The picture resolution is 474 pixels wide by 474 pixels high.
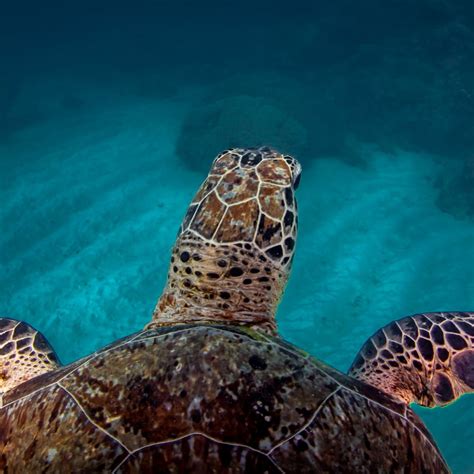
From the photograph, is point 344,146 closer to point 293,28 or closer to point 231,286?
point 231,286

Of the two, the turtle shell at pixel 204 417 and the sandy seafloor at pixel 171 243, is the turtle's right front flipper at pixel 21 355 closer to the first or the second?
the turtle shell at pixel 204 417

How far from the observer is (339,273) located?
8531 millimetres

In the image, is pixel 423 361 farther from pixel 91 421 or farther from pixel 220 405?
pixel 91 421

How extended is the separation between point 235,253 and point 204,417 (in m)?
1.04

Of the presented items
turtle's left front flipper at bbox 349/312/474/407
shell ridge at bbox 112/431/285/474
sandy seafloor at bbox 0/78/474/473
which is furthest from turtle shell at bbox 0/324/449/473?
sandy seafloor at bbox 0/78/474/473

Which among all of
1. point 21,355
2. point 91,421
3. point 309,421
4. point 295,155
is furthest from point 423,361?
point 295,155

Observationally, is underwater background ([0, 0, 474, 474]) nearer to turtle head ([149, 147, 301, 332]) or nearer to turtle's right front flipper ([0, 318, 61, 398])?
turtle's right front flipper ([0, 318, 61, 398])

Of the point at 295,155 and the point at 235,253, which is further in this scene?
the point at 295,155

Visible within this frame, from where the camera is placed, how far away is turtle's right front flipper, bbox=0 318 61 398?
2.06 metres

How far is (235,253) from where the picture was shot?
2.15 m

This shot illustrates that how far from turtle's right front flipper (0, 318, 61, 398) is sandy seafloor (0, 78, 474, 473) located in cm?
529

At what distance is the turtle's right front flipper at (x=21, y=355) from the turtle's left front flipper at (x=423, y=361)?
5.92 ft

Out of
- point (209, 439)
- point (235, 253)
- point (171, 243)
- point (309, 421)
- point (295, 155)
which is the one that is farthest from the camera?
point (295, 155)

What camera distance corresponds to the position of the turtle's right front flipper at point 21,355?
6.77ft
